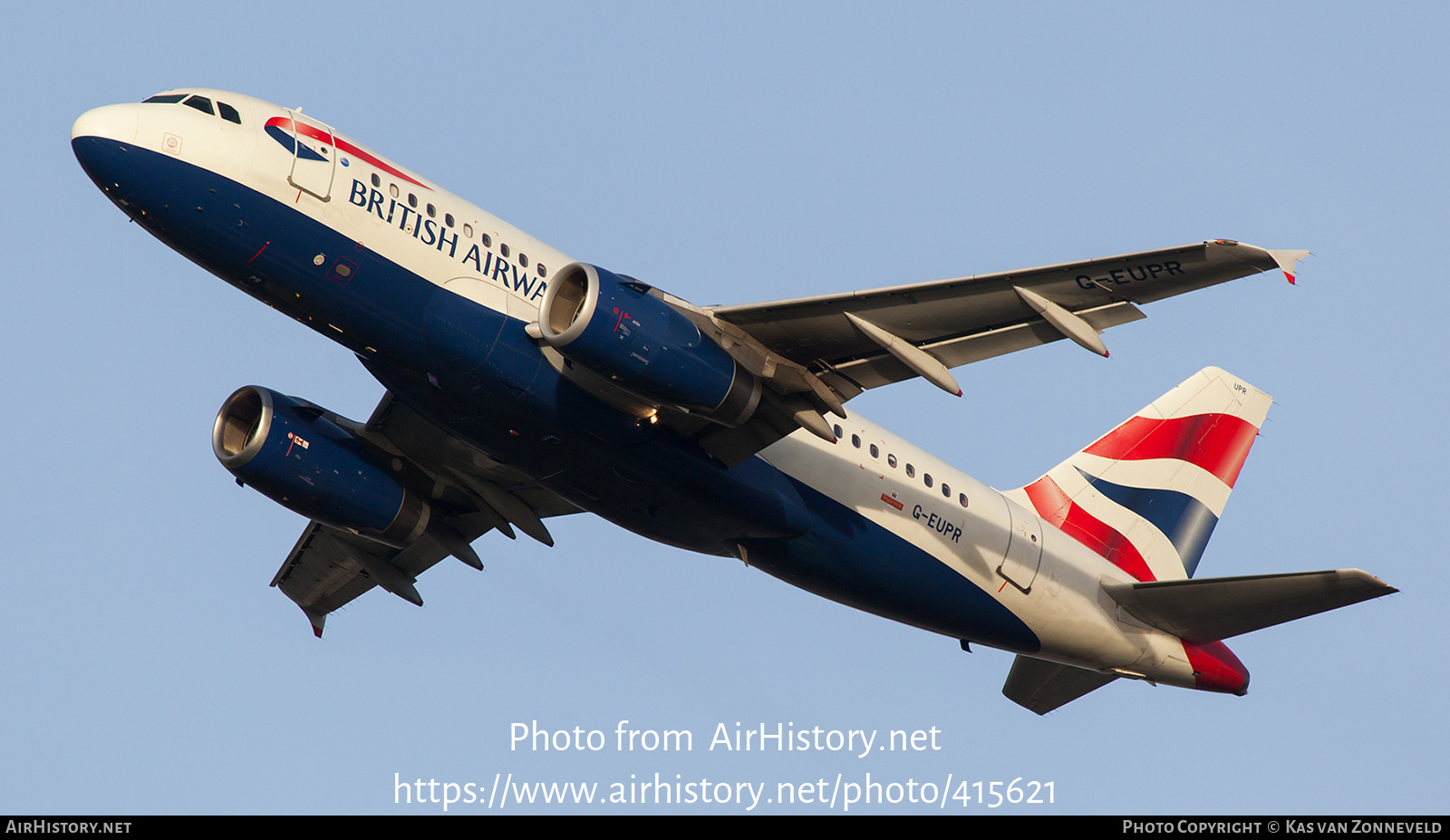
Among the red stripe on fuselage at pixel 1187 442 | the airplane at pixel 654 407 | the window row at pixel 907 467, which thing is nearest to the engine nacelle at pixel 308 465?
the airplane at pixel 654 407

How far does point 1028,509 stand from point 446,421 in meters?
12.3

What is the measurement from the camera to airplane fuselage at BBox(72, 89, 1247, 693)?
2303 centimetres

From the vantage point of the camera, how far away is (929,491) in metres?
28.5

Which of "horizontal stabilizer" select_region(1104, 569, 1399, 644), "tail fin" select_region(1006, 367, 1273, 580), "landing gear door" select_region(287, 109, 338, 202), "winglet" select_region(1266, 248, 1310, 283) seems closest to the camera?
"winglet" select_region(1266, 248, 1310, 283)

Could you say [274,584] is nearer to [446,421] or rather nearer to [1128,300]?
[446,421]

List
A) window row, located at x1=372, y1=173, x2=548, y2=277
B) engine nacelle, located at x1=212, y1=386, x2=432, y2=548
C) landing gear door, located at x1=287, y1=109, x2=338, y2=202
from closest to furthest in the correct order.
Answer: landing gear door, located at x1=287, y1=109, x2=338, y2=202 < window row, located at x1=372, y1=173, x2=548, y2=277 < engine nacelle, located at x1=212, y1=386, x2=432, y2=548

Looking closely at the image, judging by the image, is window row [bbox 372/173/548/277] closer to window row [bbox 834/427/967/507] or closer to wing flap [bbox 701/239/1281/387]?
wing flap [bbox 701/239/1281/387]

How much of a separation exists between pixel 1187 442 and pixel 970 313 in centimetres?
1259

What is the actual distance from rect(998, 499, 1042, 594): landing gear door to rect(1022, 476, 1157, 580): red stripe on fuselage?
1519mm

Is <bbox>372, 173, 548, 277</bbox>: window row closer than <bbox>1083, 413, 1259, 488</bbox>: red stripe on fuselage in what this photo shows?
Yes

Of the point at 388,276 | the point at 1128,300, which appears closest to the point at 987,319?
the point at 1128,300

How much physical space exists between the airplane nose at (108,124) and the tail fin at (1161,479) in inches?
724

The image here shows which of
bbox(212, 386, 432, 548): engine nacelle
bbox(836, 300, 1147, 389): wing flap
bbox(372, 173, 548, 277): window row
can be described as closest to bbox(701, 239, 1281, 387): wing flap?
bbox(836, 300, 1147, 389): wing flap

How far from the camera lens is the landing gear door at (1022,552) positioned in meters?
29.0
